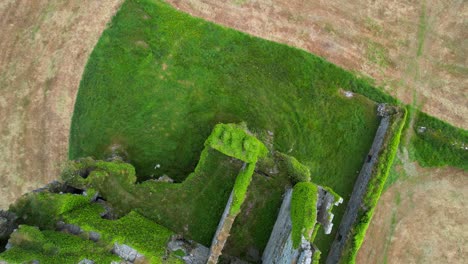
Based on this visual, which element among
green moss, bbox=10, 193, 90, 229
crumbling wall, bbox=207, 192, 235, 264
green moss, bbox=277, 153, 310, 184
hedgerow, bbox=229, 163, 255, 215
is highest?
green moss, bbox=277, 153, 310, 184

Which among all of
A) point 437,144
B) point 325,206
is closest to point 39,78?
point 325,206

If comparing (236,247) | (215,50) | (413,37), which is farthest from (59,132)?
(413,37)

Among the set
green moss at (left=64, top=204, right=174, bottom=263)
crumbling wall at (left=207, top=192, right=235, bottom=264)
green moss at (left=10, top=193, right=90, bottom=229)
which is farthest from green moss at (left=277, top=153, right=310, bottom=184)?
green moss at (left=10, top=193, right=90, bottom=229)

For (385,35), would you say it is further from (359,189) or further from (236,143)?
(236,143)

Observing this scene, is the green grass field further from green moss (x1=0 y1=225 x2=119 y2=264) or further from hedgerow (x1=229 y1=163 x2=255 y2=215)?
green moss (x1=0 y1=225 x2=119 y2=264)

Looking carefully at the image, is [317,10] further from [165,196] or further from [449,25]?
[165,196]
